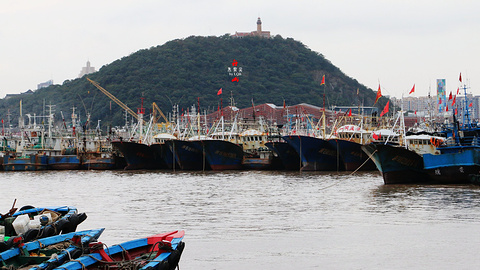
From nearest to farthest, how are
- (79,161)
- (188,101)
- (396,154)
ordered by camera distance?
(396,154), (79,161), (188,101)

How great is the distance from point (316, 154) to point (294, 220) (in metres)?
36.3

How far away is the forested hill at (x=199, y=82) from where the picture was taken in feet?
494

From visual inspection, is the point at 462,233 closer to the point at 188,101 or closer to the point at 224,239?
the point at 224,239

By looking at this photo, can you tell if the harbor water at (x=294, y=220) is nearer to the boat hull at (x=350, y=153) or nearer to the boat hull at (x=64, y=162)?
the boat hull at (x=350, y=153)

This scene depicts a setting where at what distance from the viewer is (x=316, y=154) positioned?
62.8m

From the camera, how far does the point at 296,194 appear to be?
3822 cm

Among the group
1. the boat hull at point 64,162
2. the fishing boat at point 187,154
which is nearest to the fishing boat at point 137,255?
the fishing boat at point 187,154

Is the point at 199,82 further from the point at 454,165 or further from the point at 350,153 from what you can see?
the point at 454,165

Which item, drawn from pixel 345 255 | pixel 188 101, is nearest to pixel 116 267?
pixel 345 255

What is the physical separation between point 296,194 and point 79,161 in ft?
133

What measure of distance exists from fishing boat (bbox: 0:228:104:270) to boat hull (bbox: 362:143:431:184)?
28.6 metres

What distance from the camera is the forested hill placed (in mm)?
150500

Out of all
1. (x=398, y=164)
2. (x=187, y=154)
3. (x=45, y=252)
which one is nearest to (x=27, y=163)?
(x=187, y=154)

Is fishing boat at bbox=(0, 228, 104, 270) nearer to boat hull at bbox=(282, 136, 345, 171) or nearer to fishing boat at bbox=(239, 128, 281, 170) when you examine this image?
boat hull at bbox=(282, 136, 345, 171)
